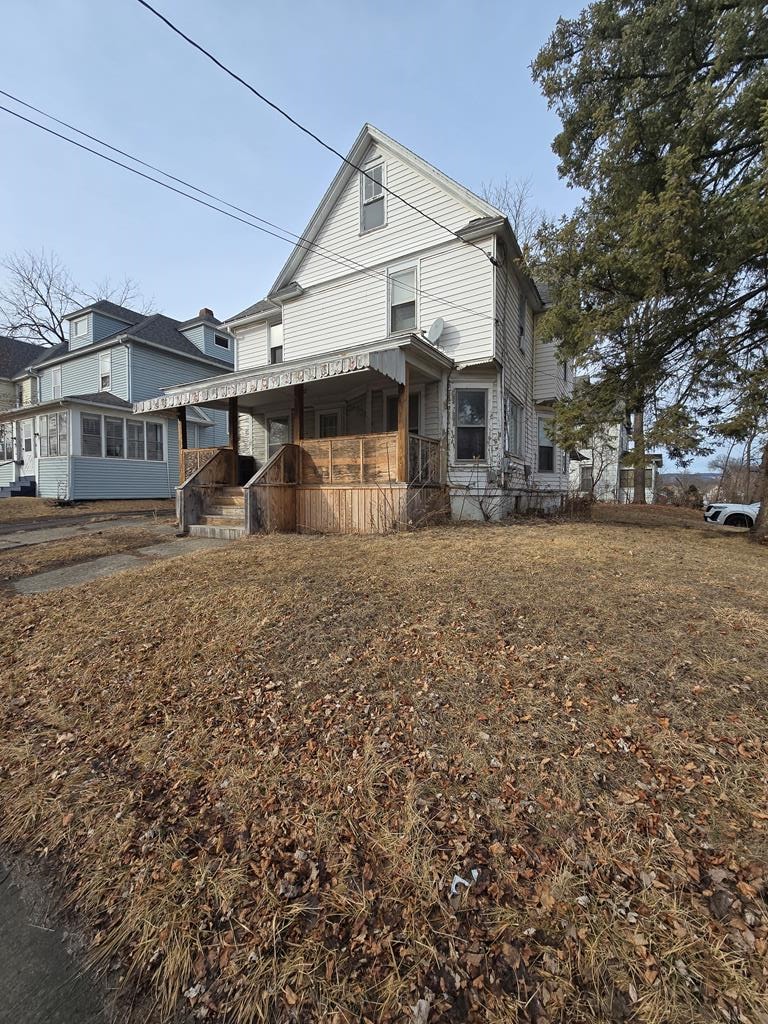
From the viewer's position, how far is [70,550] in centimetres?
718

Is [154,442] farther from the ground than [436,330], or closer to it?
closer to it

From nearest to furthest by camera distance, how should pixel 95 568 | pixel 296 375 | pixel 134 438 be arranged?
pixel 95 568
pixel 296 375
pixel 134 438

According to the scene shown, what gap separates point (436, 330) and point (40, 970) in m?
10.7

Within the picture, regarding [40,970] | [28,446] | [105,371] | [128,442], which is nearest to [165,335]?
[105,371]

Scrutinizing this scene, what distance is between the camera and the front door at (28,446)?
1838cm

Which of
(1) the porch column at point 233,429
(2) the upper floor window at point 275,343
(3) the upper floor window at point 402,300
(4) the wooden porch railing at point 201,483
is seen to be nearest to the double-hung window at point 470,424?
(3) the upper floor window at point 402,300

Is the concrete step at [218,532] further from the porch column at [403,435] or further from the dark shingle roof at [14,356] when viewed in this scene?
the dark shingle roof at [14,356]

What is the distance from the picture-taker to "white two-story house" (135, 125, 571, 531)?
826cm

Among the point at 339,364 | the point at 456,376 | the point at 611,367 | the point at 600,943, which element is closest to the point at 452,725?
the point at 600,943

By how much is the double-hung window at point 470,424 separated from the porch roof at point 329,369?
92cm

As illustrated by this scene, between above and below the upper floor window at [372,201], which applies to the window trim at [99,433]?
below

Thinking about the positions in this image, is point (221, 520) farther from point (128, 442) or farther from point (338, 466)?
point (128, 442)

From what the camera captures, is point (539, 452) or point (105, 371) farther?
point (105, 371)

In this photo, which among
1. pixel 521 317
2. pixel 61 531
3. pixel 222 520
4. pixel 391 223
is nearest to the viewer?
pixel 222 520
